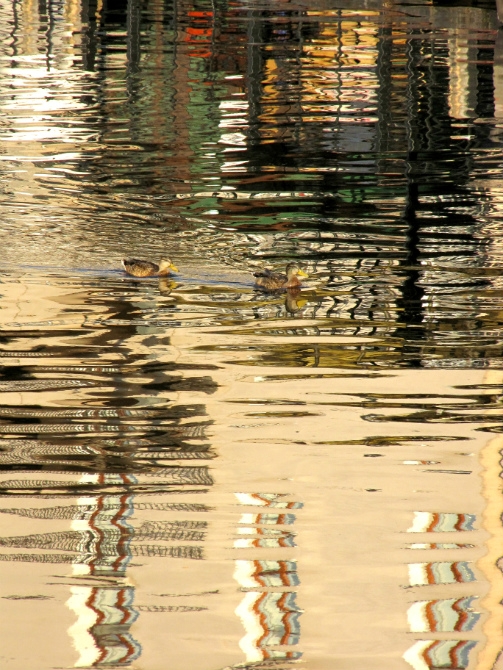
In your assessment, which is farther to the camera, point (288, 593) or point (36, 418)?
point (36, 418)

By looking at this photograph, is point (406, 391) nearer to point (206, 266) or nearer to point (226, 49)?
point (206, 266)

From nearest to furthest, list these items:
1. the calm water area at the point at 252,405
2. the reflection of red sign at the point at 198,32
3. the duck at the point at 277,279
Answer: the calm water area at the point at 252,405
the duck at the point at 277,279
the reflection of red sign at the point at 198,32

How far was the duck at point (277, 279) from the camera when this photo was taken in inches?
357

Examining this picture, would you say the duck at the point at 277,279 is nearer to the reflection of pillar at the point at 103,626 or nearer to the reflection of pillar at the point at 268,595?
the reflection of pillar at the point at 268,595

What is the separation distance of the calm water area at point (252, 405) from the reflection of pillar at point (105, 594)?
0.01 metres

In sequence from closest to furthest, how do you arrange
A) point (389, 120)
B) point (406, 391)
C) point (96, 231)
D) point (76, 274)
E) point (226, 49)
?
1. point (406, 391)
2. point (76, 274)
3. point (96, 231)
4. point (389, 120)
5. point (226, 49)

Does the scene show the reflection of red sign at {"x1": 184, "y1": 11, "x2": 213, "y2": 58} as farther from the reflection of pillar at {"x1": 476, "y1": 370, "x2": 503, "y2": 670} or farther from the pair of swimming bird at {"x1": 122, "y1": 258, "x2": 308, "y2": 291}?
the reflection of pillar at {"x1": 476, "y1": 370, "x2": 503, "y2": 670}

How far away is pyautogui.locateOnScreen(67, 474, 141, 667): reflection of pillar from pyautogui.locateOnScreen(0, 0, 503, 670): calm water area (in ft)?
0.04

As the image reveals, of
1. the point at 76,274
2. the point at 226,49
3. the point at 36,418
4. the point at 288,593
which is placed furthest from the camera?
the point at 226,49

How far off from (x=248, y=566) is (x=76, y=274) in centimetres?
582

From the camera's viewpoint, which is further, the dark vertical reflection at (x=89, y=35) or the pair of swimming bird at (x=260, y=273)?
the dark vertical reflection at (x=89, y=35)

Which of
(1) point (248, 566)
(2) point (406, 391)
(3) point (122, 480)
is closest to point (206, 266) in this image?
(2) point (406, 391)

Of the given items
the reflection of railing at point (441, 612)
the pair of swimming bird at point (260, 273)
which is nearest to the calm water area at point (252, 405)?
the reflection of railing at point (441, 612)

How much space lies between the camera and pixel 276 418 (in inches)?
235
